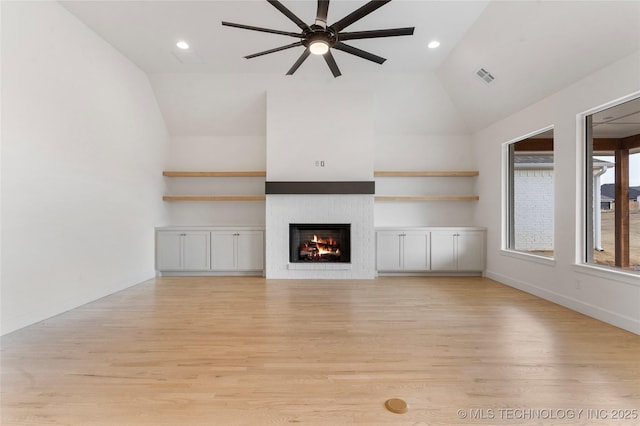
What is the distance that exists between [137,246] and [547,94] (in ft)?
21.2

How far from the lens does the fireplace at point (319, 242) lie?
5020mm

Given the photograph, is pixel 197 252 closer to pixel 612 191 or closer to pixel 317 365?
pixel 317 365

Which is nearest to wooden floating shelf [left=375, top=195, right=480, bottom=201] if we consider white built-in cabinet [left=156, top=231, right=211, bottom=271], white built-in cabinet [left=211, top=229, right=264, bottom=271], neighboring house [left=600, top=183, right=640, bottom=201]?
neighboring house [left=600, top=183, right=640, bottom=201]

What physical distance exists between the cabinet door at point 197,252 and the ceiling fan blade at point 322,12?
3.98 meters

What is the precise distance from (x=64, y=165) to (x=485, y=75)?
18.6 ft

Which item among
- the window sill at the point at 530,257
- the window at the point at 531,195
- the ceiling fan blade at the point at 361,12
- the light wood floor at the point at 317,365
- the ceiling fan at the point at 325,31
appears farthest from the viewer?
the window at the point at 531,195

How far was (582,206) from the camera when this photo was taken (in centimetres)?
325

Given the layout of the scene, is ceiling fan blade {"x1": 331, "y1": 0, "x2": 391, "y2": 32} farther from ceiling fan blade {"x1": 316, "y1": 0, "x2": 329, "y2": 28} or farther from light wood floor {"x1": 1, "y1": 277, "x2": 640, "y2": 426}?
light wood floor {"x1": 1, "y1": 277, "x2": 640, "y2": 426}

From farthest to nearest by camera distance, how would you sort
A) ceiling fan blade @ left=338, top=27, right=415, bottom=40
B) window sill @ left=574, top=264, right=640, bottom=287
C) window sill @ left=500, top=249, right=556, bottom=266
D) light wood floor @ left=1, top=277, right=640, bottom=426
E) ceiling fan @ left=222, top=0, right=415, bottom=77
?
window sill @ left=500, top=249, right=556, bottom=266
window sill @ left=574, top=264, right=640, bottom=287
ceiling fan blade @ left=338, top=27, right=415, bottom=40
ceiling fan @ left=222, top=0, right=415, bottom=77
light wood floor @ left=1, top=277, right=640, bottom=426

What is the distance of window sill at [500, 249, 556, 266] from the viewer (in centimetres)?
361

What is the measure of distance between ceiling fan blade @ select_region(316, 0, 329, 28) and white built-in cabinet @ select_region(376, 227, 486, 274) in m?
3.44

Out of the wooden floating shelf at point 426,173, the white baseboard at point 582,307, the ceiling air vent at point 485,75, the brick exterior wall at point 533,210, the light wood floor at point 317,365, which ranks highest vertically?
the ceiling air vent at point 485,75

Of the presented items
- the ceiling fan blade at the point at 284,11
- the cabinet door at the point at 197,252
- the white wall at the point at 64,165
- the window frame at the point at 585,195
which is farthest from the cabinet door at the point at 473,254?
the white wall at the point at 64,165

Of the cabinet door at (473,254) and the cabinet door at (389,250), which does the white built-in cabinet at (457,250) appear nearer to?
the cabinet door at (473,254)
